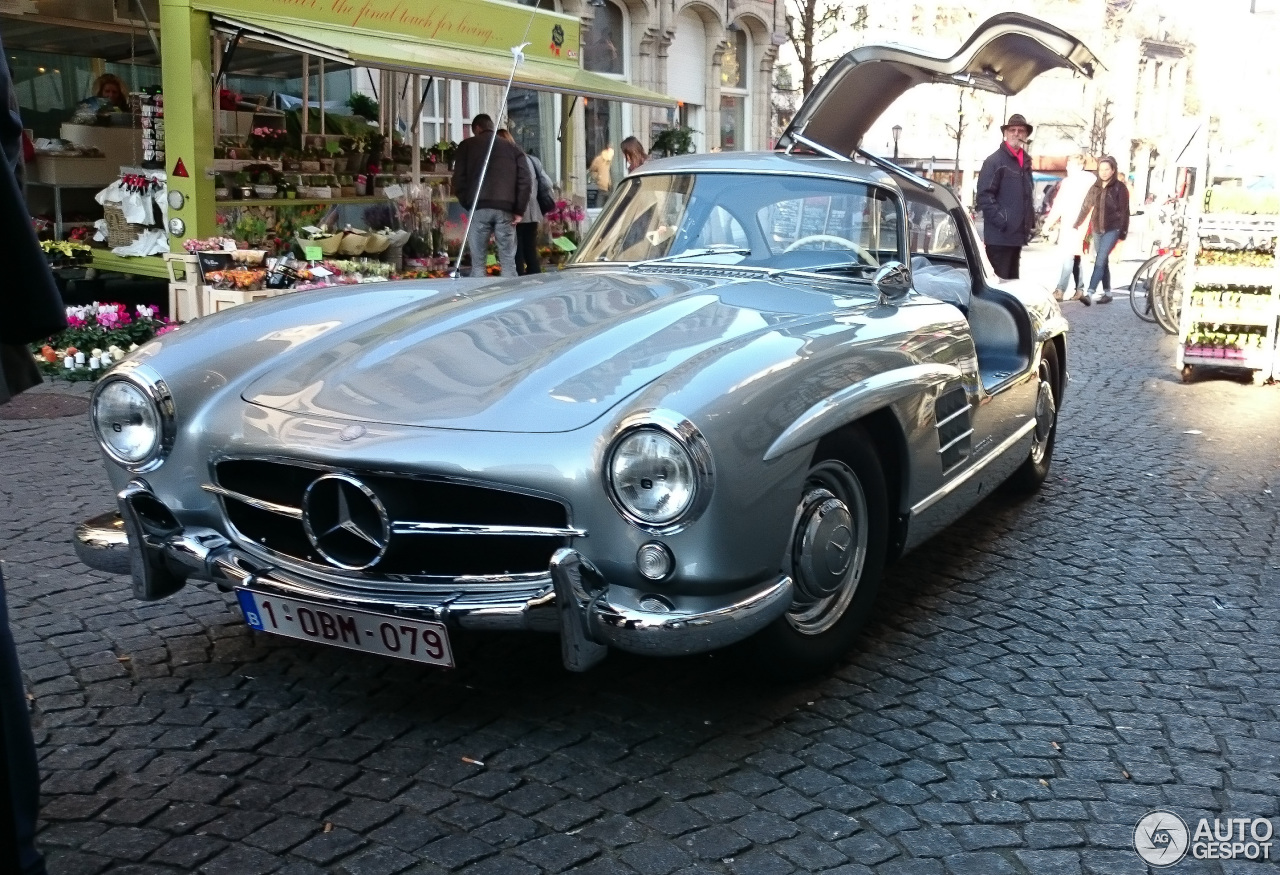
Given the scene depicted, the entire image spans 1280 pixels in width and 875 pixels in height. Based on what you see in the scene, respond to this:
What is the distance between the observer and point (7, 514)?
203 inches

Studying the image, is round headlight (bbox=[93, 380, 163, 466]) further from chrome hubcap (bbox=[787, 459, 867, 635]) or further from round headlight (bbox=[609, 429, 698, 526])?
chrome hubcap (bbox=[787, 459, 867, 635])

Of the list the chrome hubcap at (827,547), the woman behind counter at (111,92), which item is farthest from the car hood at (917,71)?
the woman behind counter at (111,92)

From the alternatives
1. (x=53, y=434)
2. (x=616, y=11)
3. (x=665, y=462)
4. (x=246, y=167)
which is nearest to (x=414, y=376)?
(x=665, y=462)

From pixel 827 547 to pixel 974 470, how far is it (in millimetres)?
1253

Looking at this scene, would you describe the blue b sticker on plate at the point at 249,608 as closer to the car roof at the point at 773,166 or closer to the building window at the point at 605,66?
the car roof at the point at 773,166

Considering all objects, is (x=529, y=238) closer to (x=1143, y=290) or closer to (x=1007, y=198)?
(x=1007, y=198)

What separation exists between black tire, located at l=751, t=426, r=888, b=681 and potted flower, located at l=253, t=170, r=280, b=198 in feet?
27.4

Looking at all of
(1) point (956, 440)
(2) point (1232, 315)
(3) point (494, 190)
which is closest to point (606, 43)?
(3) point (494, 190)

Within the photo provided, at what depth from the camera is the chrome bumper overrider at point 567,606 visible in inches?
110

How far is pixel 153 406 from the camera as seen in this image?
334 centimetres

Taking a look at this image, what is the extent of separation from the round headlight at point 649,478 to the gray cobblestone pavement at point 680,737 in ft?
2.12

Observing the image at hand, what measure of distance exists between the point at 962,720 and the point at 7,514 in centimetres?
396

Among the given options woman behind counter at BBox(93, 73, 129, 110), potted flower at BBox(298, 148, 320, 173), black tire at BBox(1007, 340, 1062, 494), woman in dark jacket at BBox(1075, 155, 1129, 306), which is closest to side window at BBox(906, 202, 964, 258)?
black tire at BBox(1007, 340, 1062, 494)

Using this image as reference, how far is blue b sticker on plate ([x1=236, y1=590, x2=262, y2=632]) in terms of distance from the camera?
307cm
